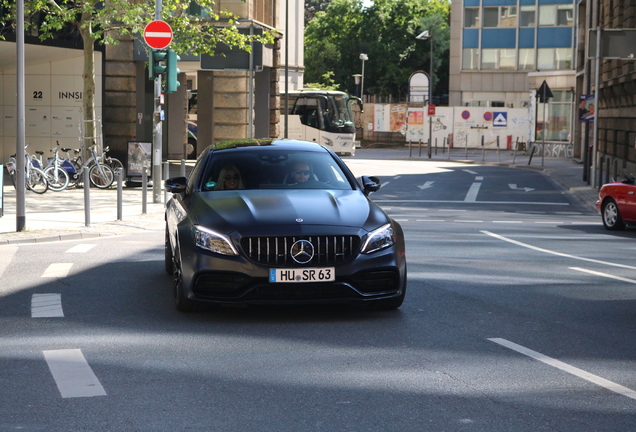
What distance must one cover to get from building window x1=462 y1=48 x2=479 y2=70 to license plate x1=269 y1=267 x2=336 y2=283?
2687 inches

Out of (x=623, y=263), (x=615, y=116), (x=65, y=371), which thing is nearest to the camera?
(x=65, y=371)

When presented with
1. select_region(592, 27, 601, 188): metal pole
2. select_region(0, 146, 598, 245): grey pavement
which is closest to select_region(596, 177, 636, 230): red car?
select_region(0, 146, 598, 245): grey pavement

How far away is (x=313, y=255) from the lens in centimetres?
776

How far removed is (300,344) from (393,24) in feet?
279

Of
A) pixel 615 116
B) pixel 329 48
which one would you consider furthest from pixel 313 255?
pixel 329 48

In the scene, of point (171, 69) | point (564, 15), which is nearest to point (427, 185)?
point (171, 69)

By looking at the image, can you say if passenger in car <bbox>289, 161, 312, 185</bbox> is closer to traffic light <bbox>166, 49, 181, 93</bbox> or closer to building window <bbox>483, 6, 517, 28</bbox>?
traffic light <bbox>166, 49, 181, 93</bbox>

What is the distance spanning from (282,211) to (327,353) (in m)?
1.62

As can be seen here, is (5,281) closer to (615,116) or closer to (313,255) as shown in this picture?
(313,255)

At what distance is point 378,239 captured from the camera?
8008 millimetres

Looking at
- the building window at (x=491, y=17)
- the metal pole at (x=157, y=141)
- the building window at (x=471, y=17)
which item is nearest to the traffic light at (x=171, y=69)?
the metal pole at (x=157, y=141)

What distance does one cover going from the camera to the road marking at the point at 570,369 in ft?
19.1

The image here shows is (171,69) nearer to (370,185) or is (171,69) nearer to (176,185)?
(176,185)

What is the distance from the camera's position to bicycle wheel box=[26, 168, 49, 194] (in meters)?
23.5
